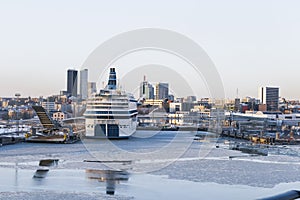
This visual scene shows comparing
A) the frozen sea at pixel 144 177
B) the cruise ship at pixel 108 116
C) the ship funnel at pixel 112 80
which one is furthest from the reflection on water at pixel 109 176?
the ship funnel at pixel 112 80

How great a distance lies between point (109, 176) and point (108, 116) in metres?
8.62

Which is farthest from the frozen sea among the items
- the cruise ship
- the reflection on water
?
the cruise ship

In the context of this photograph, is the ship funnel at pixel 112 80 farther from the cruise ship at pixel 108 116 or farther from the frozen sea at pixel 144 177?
the frozen sea at pixel 144 177

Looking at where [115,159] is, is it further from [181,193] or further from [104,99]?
[104,99]

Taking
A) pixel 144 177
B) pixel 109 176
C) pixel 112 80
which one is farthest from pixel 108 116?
pixel 144 177

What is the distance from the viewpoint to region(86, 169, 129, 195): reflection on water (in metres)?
5.91

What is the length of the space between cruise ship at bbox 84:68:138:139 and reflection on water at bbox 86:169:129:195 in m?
7.76

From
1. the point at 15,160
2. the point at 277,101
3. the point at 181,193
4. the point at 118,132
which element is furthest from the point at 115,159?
the point at 277,101

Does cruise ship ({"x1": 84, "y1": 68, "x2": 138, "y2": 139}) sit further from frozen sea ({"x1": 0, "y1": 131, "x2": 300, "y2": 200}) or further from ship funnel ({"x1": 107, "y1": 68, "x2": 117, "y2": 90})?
frozen sea ({"x1": 0, "y1": 131, "x2": 300, "y2": 200})

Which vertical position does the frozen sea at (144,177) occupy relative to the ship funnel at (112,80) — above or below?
below

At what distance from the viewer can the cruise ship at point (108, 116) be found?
15.0 metres

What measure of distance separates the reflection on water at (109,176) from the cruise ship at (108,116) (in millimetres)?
7765

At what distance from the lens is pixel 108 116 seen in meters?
15.2

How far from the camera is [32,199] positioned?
4.81m
